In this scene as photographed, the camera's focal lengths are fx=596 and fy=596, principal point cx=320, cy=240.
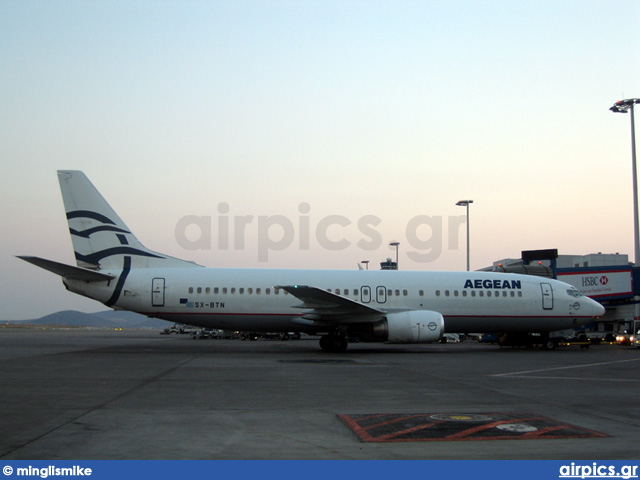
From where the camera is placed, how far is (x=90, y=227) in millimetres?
24266

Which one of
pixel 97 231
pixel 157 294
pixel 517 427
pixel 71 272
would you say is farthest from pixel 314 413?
pixel 97 231

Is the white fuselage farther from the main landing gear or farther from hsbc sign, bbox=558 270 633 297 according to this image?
hsbc sign, bbox=558 270 633 297

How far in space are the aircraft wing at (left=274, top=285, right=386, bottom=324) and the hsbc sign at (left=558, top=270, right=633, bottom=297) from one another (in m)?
22.4

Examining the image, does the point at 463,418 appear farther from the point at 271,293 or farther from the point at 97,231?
the point at 97,231

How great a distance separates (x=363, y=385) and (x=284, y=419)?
4549 mm

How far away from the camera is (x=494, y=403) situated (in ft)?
32.6

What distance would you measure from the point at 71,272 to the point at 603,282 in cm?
3270

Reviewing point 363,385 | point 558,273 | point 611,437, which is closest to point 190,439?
point 611,437

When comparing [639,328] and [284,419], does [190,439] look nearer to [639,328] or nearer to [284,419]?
[284,419]

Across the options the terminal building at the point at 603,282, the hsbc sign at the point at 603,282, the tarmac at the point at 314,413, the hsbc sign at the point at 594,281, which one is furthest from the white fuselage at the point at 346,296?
the hsbc sign at the point at 594,281

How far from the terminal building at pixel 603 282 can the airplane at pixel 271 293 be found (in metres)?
11.4

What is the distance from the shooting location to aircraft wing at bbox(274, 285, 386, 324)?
22344mm

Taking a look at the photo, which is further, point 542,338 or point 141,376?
point 542,338

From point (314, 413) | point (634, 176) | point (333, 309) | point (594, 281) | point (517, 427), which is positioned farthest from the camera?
point (594, 281)
